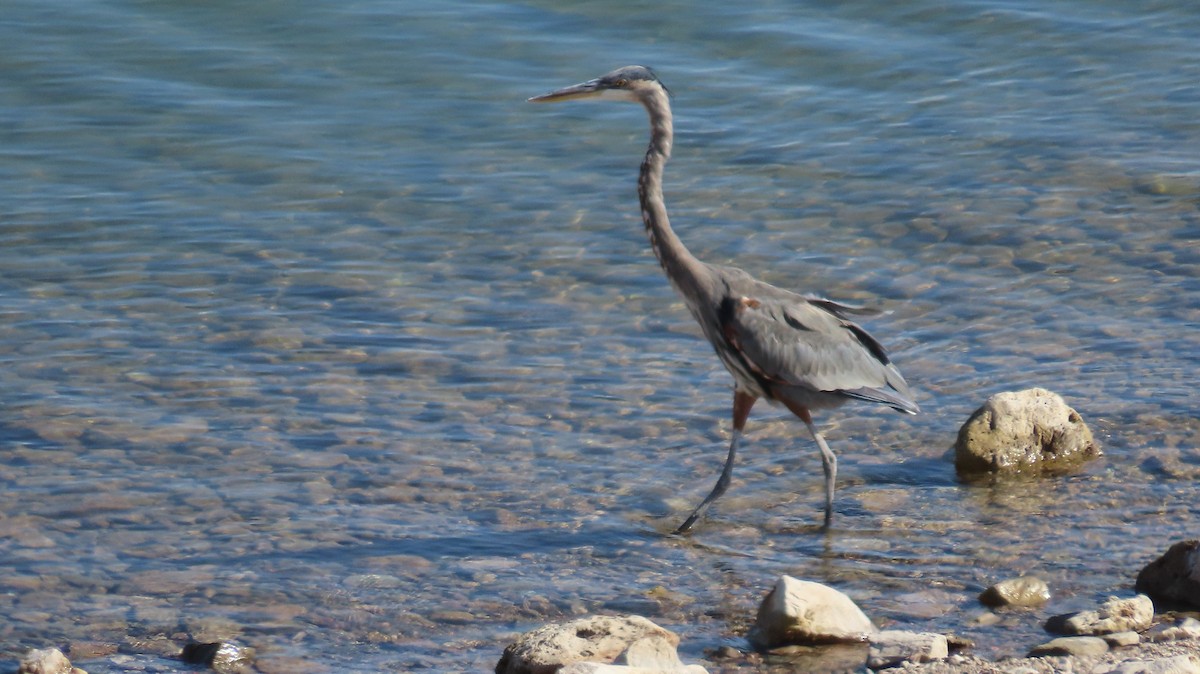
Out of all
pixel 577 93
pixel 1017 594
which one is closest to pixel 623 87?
pixel 577 93

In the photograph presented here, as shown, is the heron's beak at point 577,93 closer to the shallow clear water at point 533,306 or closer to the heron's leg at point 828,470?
the shallow clear water at point 533,306

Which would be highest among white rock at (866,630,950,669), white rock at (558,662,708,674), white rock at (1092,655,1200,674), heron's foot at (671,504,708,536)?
white rock at (1092,655,1200,674)

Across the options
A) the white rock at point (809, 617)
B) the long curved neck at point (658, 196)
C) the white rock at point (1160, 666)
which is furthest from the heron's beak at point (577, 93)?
the white rock at point (1160, 666)

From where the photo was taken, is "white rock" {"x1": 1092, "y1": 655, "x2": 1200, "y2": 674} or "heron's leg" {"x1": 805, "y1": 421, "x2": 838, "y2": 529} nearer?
"white rock" {"x1": 1092, "y1": 655, "x2": 1200, "y2": 674}

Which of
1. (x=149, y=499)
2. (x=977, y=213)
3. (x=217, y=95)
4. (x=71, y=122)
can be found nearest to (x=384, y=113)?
(x=217, y=95)

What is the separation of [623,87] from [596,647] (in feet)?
10.9

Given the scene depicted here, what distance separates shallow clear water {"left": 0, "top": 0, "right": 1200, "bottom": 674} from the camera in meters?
6.62

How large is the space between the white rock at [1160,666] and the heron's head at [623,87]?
3.71 meters

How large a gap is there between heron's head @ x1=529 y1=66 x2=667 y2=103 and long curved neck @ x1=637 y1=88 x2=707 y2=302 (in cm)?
3

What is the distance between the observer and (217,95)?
41.8ft

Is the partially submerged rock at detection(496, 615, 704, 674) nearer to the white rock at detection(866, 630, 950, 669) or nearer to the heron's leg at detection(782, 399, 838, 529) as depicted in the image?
the white rock at detection(866, 630, 950, 669)

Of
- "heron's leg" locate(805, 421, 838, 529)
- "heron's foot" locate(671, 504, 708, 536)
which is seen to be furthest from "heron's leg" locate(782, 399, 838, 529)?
"heron's foot" locate(671, 504, 708, 536)

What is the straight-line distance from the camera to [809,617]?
569cm

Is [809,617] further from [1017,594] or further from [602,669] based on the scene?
[602,669]
